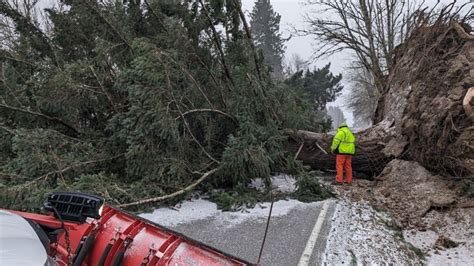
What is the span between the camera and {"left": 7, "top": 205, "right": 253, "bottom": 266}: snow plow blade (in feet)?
7.32

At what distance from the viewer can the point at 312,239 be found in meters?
4.48

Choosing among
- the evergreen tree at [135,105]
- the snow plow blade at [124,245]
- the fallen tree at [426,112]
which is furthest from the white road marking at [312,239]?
the fallen tree at [426,112]

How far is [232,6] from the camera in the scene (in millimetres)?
7215

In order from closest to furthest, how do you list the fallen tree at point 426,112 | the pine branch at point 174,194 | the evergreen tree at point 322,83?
the pine branch at point 174,194
the fallen tree at point 426,112
the evergreen tree at point 322,83

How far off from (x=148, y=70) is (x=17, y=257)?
4.57 m

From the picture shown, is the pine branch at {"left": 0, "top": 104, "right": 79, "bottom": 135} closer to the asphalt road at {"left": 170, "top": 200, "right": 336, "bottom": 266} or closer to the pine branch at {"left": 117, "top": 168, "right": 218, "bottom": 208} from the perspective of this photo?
the pine branch at {"left": 117, "top": 168, "right": 218, "bottom": 208}

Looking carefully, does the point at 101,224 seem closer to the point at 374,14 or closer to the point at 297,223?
the point at 297,223

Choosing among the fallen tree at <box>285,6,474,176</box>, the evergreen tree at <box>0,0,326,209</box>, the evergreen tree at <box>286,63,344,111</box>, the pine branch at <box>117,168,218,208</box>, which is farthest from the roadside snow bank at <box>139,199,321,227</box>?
the evergreen tree at <box>286,63,344,111</box>

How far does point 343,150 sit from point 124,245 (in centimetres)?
602

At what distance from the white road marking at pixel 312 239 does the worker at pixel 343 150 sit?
1.88 metres

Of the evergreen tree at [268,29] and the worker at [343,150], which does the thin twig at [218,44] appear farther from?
the evergreen tree at [268,29]

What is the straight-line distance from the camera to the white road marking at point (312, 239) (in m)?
3.91

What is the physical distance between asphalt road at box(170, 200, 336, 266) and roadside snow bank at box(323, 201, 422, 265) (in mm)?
147

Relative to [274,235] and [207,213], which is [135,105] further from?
[274,235]
